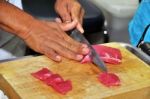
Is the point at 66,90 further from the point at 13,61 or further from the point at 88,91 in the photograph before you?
the point at 13,61

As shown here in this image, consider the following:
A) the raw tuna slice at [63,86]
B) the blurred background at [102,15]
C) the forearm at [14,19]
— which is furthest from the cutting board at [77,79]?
the blurred background at [102,15]

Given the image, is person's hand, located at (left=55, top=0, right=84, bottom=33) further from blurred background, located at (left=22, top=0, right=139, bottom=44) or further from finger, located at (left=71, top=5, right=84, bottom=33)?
blurred background, located at (left=22, top=0, right=139, bottom=44)

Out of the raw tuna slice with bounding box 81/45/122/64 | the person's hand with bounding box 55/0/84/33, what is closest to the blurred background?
the person's hand with bounding box 55/0/84/33

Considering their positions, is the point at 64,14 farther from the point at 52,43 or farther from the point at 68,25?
the point at 52,43

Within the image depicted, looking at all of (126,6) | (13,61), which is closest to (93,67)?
(13,61)

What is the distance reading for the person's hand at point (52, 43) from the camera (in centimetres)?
123

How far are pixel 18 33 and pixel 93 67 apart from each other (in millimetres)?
263

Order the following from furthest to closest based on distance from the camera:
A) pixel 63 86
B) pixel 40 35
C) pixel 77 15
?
1. pixel 77 15
2. pixel 40 35
3. pixel 63 86

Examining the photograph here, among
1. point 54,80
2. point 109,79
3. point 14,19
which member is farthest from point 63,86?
point 14,19

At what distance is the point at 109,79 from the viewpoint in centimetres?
118

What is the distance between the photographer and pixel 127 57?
52.1 inches

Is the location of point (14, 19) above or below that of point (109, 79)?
above

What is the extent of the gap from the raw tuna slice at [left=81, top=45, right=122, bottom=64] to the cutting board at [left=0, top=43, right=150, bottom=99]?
0.02 m

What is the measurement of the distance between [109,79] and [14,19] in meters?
0.35
